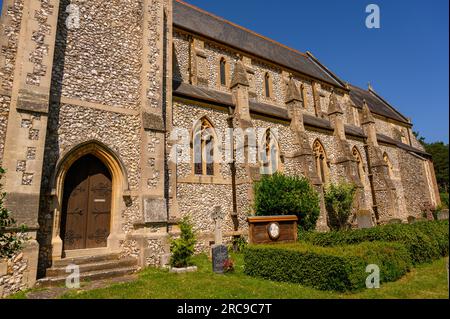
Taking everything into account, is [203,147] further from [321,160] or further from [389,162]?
[389,162]

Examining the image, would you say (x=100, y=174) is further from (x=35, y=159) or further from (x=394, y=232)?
(x=394, y=232)

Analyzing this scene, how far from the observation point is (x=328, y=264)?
22.3 feet

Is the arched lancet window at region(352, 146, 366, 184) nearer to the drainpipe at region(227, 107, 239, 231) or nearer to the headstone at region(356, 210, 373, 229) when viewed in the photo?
the headstone at region(356, 210, 373, 229)

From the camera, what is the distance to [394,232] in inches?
373

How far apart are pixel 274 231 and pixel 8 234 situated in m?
8.52

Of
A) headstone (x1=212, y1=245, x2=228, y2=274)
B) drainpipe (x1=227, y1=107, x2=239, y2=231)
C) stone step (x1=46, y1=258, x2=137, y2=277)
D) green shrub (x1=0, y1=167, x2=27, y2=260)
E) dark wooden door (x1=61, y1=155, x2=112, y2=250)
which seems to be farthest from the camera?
drainpipe (x1=227, y1=107, x2=239, y2=231)

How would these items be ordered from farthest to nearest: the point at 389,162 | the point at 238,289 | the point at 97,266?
the point at 389,162, the point at 97,266, the point at 238,289

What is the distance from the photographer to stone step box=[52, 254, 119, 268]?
7973mm

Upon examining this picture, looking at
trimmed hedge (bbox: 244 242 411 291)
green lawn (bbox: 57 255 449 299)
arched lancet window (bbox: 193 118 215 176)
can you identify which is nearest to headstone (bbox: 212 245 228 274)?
green lawn (bbox: 57 255 449 299)

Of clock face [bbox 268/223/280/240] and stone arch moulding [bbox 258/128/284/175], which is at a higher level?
stone arch moulding [bbox 258/128/284/175]

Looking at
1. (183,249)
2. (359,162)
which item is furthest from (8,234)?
(359,162)

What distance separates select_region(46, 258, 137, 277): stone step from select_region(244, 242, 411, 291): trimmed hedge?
12.1ft

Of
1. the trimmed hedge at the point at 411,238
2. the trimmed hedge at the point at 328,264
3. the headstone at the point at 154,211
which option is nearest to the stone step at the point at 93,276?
the headstone at the point at 154,211

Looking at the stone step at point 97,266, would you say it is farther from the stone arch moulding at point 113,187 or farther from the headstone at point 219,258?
the headstone at point 219,258
